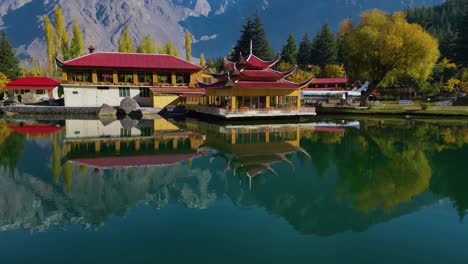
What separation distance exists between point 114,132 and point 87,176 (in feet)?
37.8

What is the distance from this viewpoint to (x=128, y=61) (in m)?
40.2

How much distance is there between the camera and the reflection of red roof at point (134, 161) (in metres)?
13.9

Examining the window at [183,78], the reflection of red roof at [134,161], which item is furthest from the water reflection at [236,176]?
the window at [183,78]

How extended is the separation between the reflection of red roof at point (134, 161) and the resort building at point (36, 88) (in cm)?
3489

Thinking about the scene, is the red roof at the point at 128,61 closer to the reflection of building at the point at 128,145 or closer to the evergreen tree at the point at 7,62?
the reflection of building at the point at 128,145

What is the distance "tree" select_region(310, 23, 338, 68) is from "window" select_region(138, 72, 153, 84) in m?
35.1

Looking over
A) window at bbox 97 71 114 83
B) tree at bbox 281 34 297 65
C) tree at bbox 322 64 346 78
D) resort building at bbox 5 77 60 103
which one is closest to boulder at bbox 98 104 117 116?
window at bbox 97 71 114 83

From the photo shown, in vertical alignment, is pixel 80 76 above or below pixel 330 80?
below

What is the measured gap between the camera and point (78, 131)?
77.6ft

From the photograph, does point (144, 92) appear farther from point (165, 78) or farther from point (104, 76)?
point (104, 76)

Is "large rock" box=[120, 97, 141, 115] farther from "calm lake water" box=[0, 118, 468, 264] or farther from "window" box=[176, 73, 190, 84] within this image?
"calm lake water" box=[0, 118, 468, 264]

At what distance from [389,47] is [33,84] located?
41.5 m

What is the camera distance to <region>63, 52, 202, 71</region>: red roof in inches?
1513

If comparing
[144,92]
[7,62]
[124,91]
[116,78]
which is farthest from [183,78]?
[7,62]
